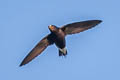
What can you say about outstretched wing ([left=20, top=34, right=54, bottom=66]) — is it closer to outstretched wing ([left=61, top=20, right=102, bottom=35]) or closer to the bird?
the bird

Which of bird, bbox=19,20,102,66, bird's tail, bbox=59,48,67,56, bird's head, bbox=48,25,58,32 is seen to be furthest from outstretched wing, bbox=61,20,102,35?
bird's tail, bbox=59,48,67,56

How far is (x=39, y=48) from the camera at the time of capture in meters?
30.6

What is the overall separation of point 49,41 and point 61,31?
1.00 m

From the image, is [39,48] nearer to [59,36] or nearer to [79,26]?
[59,36]

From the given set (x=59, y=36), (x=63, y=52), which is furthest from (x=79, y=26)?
(x=63, y=52)

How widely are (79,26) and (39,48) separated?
2.20 m

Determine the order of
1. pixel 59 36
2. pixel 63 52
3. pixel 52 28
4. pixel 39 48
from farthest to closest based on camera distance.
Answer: pixel 39 48 → pixel 63 52 → pixel 59 36 → pixel 52 28

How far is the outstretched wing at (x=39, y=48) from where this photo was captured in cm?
3012

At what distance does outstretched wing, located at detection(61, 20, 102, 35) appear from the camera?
98.4 ft

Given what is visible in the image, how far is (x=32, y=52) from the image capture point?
30531mm

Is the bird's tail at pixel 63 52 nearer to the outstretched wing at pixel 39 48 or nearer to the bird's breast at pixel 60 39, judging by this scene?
the bird's breast at pixel 60 39

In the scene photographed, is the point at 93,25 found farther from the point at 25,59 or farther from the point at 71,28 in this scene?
the point at 25,59

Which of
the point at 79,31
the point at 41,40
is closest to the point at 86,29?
the point at 79,31

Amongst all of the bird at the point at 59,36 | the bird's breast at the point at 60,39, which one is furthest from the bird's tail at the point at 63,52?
the bird's breast at the point at 60,39
